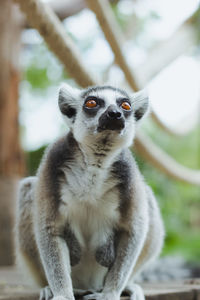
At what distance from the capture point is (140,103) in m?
2.96

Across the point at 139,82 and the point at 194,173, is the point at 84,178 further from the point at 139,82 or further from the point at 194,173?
the point at 194,173

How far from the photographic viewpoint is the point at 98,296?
256 centimetres

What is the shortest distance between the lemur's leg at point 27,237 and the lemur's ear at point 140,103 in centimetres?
88

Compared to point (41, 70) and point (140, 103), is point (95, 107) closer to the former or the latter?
point (140, 103)

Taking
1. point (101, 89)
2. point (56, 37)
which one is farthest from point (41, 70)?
point (101, 89)

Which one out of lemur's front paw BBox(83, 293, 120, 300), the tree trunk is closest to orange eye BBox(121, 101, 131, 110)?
lemur's front paw BBox(83, 293, 120, 300)

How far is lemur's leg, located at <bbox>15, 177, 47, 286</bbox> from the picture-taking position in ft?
9.92

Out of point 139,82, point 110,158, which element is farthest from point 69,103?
point 139,82

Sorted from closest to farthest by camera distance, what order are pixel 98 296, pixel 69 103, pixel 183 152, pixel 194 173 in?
pixel 98 296, pixel 69 103, pixel 194 173, pixel 183 152

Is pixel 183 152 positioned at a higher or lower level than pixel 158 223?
lower

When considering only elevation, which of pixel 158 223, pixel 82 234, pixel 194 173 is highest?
pixel 82 234

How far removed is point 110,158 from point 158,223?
861mm

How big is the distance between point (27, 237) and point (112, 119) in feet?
3.77

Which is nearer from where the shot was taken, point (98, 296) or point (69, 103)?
point (98, 296)
